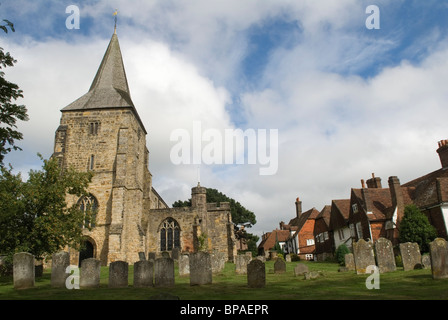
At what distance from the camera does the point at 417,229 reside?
25422mm

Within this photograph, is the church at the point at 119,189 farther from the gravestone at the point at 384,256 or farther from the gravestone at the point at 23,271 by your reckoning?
the gravestone at the point at 384,256

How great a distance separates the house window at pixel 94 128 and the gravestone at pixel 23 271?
22.2 meters

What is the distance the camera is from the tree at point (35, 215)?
1742 cm

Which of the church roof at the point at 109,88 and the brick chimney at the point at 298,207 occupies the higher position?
the church roof at the point at 109,88

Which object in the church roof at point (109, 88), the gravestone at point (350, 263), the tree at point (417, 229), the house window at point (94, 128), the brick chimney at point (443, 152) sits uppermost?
the church roof at point (109, 88)

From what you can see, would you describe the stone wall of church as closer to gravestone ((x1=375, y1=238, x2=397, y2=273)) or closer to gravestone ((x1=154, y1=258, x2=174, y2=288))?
gravestone ((x1=154, y1=258, x2=174, y2=288))

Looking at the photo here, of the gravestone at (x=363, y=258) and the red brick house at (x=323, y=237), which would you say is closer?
the gravestone at (x=363, y=258)

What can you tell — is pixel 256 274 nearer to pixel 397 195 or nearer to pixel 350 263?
pixel 350 263

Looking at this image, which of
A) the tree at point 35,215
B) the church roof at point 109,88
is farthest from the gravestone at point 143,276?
the church roof at point 109,88

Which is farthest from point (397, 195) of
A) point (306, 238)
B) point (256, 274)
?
point (256, 274)

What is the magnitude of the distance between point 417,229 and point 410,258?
1018cm

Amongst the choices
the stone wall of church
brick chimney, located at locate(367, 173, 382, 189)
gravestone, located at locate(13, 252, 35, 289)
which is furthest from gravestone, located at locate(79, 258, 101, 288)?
brick chimney, located at locate(367, 173, 382, 189)
